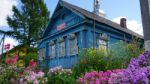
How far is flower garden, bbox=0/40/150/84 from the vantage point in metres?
4.25

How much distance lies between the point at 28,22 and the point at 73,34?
16025 mm

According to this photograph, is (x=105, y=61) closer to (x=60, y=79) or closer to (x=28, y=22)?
(x=60, y=79)

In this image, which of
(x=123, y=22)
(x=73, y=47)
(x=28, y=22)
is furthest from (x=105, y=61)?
(x=28, y=22)

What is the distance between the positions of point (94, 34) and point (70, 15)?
3350 millimetres

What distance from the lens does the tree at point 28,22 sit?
3706 cm

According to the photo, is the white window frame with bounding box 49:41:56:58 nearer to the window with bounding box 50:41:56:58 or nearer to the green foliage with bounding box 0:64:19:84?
the window with bounding box 50:41:56:58

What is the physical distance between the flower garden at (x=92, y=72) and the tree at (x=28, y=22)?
887 inches

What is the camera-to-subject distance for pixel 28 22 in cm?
3756

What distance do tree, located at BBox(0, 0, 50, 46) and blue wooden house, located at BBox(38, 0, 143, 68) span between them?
9.63 m

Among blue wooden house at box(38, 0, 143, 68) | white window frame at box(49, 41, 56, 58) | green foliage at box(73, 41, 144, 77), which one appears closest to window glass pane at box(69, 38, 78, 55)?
blue wooden house at box(38, 0, 143, 68)

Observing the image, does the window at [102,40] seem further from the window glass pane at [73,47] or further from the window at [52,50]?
the window at [52,50]

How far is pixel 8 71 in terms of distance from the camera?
32.6ft

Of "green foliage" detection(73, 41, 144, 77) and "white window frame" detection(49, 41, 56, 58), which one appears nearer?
"green foliage" detection(73, 41, 144, 77)

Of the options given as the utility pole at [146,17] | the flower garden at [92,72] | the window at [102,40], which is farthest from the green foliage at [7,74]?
the window at [102,40]
